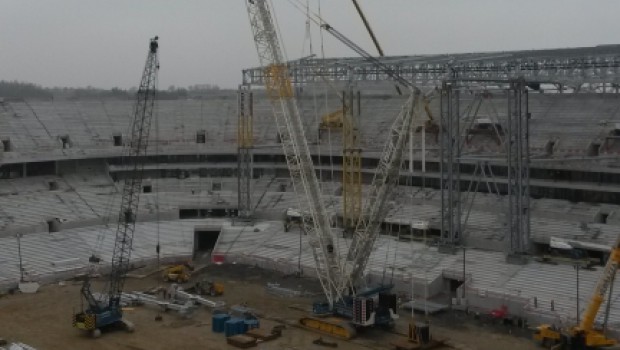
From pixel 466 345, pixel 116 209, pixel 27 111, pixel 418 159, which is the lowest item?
pixel 466 345

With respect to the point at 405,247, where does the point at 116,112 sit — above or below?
above

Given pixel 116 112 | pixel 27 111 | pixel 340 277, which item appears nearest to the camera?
pixel 340 277

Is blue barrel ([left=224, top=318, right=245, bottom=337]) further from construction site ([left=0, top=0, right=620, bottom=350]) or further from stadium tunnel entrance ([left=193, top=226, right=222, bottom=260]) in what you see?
stadium tunnel entrance ([left=193, top=226, right=222, bottom=260])

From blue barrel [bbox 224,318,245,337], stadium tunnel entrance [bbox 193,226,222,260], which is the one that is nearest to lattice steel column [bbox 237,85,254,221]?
stadium tunnel entrance [bbox 193,226,222,260]

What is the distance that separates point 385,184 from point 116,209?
A: 1025 inches

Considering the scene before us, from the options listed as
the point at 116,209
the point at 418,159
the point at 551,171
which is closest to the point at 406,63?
the point at 418,159

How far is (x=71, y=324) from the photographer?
1342 inches

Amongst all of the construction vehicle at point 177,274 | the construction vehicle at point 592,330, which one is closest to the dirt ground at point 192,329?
the construction vehicle at point 592,330

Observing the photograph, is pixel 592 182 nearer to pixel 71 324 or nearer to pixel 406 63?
pixel 406 63

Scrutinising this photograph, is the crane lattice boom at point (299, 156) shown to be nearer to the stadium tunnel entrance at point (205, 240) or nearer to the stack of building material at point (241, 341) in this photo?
the stack of building material at point (241, 341)

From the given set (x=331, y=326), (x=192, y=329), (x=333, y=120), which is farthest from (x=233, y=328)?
(x=333, y=120)

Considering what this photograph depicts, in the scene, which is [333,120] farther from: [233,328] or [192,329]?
[233,328]

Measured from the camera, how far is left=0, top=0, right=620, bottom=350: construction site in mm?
32938

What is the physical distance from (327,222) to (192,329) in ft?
27.6
